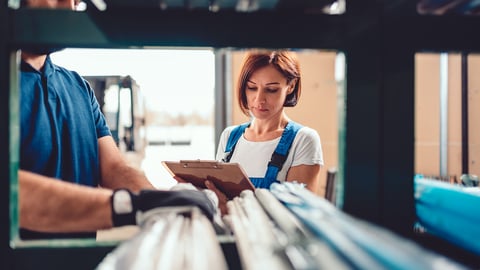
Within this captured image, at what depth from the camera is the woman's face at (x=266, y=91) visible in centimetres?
223

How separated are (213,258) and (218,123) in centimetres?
366

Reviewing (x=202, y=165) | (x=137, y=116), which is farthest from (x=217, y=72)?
(x=202, y=165)

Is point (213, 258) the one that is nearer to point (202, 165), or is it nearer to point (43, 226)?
point (43, 226)

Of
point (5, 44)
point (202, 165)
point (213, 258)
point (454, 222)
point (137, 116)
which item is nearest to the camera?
point (213, 258)

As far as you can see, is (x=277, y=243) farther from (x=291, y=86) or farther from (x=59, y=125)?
(x=291, y=86)

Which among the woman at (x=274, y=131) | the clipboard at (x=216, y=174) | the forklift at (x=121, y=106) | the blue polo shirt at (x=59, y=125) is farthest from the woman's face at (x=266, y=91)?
the forklift at (x=121, y=106)

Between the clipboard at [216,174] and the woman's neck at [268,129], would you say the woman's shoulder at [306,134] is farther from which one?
the clipboard at [216,174]

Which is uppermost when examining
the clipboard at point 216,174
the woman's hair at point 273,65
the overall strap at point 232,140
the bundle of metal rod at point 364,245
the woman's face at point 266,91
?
the woman's hair at point 273,65

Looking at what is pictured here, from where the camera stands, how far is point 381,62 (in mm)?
676

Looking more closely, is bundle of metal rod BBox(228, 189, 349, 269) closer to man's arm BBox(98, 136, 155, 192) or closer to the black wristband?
the black wristband

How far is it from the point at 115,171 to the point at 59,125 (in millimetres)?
277

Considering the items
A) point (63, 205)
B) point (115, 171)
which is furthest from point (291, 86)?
point (63, 205)

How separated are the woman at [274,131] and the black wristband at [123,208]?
153 centimetres

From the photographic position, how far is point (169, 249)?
0.50m
